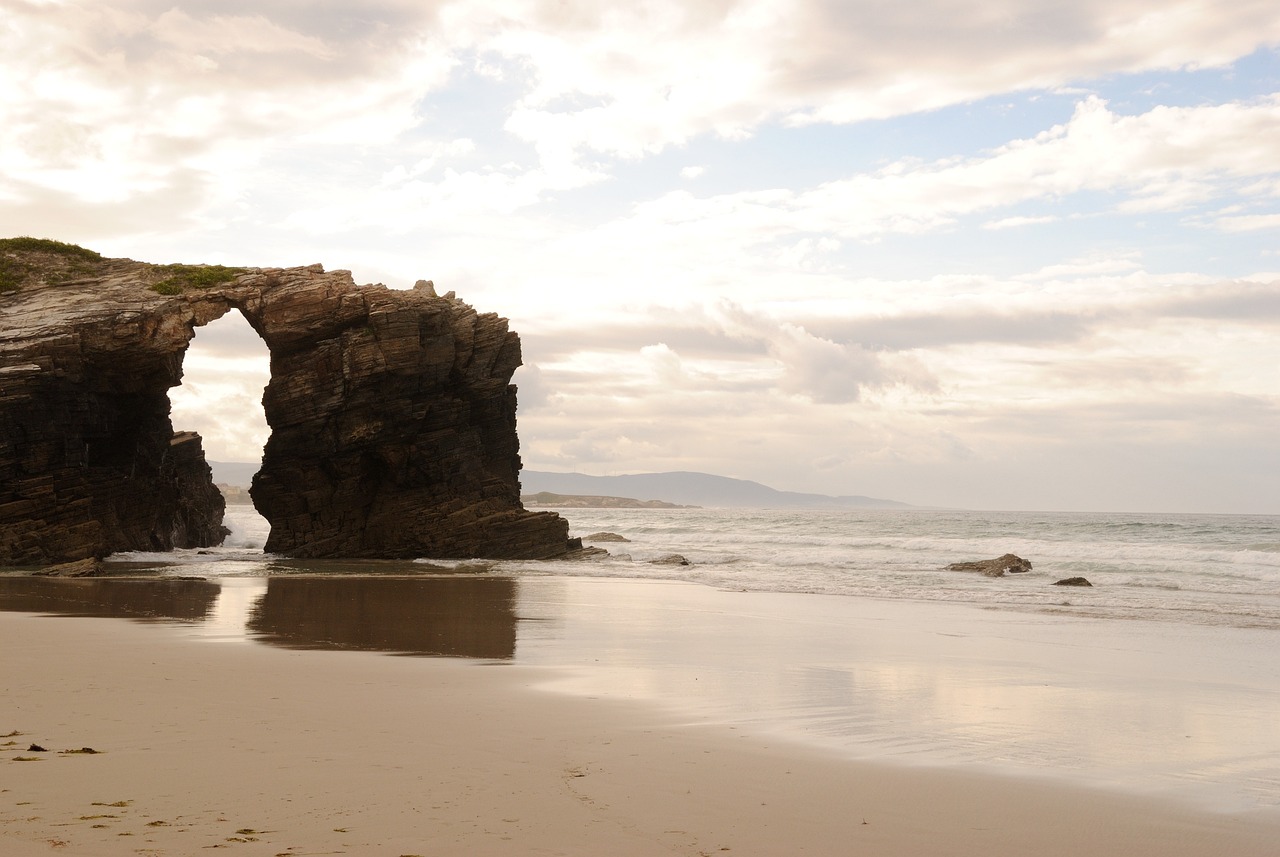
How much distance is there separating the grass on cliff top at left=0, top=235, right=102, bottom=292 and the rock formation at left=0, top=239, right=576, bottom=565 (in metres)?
0.07

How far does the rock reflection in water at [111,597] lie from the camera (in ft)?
55.6


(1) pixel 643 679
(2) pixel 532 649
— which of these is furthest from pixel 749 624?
(1) pixel 643 679

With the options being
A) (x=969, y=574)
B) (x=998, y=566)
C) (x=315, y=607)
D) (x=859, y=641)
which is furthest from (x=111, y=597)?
(x=998, y=566)

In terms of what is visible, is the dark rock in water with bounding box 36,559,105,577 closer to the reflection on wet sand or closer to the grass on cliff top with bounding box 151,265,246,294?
the reflection on wet sand

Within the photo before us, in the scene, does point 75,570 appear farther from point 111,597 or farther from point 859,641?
point 859,641

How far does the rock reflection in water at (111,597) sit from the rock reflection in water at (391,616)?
4.31ft

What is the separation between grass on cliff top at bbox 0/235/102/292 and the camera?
34844mm

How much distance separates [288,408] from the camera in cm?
3684

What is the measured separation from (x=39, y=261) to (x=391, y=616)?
27092 mm

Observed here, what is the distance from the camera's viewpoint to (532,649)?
13.3m

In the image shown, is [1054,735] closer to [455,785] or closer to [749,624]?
A: [455,785]

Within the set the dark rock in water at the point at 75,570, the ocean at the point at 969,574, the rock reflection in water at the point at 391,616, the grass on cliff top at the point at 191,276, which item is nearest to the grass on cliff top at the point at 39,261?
the grass on cliff top at the point at 191,276

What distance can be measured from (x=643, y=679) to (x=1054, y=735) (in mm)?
4247

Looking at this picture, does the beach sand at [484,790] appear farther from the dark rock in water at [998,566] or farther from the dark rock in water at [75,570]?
the dark rock in water at [998,566]
